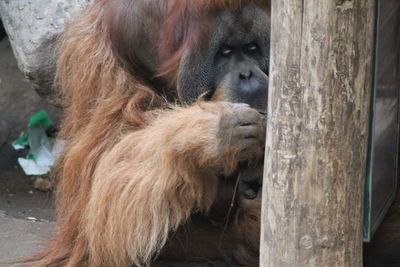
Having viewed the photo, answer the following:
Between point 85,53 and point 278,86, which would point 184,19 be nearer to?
point 85,53

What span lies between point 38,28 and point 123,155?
1231 mm

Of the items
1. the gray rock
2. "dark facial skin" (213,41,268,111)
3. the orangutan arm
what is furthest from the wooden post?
the gray rock

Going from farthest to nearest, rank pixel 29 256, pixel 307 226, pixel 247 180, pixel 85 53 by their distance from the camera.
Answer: pixel 29 256, pixel 85 53, pixel 247 180, pixel 307 226

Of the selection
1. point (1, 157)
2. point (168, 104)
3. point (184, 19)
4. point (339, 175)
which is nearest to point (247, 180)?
point (168, 104)

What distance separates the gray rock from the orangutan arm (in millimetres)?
1112

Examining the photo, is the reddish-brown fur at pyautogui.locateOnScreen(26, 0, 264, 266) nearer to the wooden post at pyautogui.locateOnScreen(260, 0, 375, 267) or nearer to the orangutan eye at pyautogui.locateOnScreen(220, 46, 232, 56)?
the orangutan eye at pyautogui.locateOnScreen(220, 46, 232, 56)

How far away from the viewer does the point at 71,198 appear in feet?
10.2

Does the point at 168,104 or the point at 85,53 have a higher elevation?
the point at 85,53

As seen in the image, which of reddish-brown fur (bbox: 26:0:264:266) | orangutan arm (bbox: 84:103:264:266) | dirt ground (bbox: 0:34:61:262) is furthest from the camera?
dirt ground (bbox: 0:34:61:262)

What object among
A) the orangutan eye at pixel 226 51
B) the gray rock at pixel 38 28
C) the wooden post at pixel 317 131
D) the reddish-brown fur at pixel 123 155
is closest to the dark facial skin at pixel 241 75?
the orangutan eye at pixel 226 51

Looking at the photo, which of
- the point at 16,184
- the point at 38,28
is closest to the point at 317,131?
the point at 38,28

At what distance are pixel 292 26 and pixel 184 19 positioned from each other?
0.98m

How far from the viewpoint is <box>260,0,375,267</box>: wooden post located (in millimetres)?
1929

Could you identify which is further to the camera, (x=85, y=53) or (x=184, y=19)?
(x=85, y=53)
